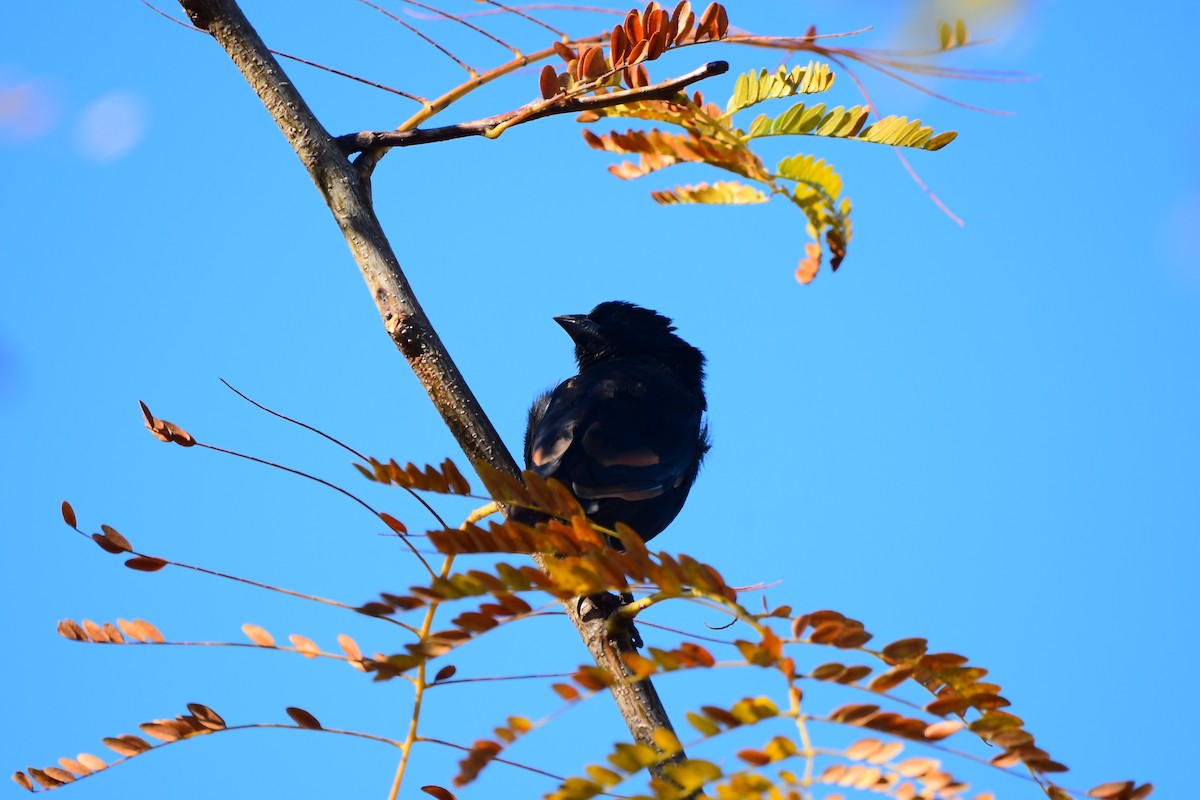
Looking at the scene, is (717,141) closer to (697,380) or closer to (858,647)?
(858,647)

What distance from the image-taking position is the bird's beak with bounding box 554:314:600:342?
18.6 feet

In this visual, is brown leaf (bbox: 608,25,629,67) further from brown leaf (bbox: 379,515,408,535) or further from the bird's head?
the bird's head

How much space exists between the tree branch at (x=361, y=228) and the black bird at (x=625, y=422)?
94 centimetres

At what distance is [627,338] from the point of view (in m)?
5.69

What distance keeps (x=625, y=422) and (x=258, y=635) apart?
240cm

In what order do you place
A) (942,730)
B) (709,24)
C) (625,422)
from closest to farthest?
1. (942,730)
2. (709,24)
3. (625,422)

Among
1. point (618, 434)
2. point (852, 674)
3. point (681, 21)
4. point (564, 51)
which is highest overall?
point (618, 434)

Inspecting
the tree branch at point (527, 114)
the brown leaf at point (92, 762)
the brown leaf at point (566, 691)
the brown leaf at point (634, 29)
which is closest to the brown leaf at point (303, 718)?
the brown leaf at point (92, 762)

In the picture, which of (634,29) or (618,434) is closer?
(634,29)

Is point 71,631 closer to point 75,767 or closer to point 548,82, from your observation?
point 75,767

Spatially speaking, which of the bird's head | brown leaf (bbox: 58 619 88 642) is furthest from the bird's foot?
the bird's head

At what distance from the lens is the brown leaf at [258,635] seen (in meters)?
2.16

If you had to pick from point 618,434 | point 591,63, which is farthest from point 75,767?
point 618,434

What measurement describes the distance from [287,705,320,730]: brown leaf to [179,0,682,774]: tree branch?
2.66ft
